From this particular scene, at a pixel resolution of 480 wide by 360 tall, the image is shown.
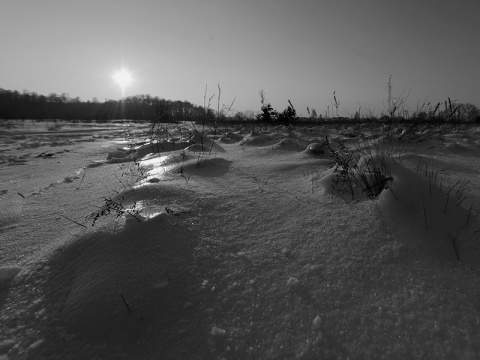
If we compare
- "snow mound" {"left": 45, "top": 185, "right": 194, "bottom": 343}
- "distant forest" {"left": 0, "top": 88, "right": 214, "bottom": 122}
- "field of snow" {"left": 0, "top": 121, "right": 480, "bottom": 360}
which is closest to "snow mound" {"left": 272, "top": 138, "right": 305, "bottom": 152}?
"field of snow" {"left": 0, "top": 121, "right": 480, "bottom": 360}

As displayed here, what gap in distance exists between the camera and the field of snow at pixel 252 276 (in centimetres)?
71

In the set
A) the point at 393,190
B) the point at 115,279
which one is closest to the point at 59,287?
the point at 115,279

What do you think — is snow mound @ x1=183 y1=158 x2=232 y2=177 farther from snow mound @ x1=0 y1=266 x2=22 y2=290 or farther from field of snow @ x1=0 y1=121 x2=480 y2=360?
snow mound @ x1=0 y1=266 x2=22 y2=290

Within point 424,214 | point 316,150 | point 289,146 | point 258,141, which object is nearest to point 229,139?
Answer: point 258,141

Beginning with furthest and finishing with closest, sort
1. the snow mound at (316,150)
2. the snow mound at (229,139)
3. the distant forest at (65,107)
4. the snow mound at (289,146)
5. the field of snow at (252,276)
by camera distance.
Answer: the distant forest at (65,107) → the snow mound at (229,139) → the snow mound at (289,146) → the snow mound at (316,150) → the field of snow at (252,276)

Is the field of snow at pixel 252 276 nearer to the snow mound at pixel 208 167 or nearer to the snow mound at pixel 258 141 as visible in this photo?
the snow mound at pixel 208 167

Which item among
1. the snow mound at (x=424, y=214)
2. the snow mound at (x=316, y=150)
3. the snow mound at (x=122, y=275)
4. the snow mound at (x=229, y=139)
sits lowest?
the snow mound at (x=122, y=275)

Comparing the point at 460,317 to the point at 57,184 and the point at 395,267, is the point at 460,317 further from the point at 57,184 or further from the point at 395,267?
the point at 57,184

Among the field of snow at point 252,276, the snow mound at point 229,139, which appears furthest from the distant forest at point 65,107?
the field of snow at point 252,276

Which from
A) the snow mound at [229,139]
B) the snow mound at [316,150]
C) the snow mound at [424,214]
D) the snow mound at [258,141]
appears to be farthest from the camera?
the snow mound at [229,139]

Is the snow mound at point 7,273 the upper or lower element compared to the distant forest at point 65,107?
lower

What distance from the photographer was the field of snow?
0.71 meters

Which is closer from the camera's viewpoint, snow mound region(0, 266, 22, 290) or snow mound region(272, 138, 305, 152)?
snow mound region(0, 266, 22, 290)

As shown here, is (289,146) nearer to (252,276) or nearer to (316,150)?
(316,150)
